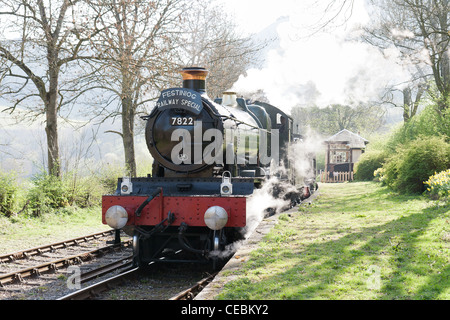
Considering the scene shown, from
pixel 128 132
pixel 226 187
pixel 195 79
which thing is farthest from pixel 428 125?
pixel 226 187

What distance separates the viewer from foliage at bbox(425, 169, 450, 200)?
11.6 m

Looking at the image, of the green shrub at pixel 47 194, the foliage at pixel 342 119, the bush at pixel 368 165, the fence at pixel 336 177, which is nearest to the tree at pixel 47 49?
the green shrub at pixel 47 194

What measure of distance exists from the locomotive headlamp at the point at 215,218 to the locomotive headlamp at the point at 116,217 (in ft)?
4.07

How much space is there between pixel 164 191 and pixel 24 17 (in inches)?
315

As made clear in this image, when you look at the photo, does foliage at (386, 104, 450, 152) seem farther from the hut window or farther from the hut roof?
the hut window

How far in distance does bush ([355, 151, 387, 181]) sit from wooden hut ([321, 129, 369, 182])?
6.55m

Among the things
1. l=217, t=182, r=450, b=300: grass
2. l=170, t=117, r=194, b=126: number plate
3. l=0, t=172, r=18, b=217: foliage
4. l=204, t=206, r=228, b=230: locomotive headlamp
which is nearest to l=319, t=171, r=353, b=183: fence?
l=217, t=182, r=450, b=300: grass

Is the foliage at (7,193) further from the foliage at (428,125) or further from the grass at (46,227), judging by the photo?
the foliage at (428,125)

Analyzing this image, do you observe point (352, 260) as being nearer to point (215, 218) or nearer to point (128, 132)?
point (215, 218)

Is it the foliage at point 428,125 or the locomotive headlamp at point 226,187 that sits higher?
the foliage at point 428,125

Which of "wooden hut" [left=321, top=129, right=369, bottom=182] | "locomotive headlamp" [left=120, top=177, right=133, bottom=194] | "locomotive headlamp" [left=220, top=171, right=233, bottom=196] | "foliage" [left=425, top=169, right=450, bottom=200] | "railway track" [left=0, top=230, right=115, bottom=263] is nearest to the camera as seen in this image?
"locomotive headlamp" [left=220, top=171, right=233, bottom=196]

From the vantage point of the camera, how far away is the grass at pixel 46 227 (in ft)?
31.2
